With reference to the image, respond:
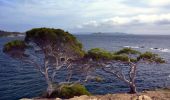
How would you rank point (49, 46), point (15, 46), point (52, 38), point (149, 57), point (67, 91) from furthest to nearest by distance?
point (149, 57) → point (15, 46) → point (67, 91) → point (49, 46) → point (52, 38)

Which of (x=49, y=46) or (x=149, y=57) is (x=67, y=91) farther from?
(x=149, y=57)

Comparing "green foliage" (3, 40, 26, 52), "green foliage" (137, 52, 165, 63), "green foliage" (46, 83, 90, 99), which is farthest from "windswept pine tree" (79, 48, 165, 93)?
"green foliage" (3, 40, 26, 52)

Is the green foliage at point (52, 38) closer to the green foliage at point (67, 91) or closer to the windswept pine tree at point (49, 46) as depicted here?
the windswept pine tree at point (49, 46)

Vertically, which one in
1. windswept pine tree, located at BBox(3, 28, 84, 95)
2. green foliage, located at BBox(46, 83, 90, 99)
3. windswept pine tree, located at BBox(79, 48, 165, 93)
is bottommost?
green foliage, located at BBox(46, 83, 90, 99)

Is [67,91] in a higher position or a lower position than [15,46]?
lower

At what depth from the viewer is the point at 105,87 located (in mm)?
44125

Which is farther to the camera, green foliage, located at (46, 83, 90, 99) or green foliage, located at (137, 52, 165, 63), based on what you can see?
green foliage, located at (137, 52, 165, 63)

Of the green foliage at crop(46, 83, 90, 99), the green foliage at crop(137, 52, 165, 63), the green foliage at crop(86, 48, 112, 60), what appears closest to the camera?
the green foliage at crop(46, 83, 90, 99)

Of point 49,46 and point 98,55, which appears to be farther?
point 98,55

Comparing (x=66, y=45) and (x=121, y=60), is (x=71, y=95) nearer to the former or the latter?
(x=66, y=45)

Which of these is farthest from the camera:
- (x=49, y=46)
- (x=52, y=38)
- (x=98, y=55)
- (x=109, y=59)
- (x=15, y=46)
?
(x=109, y=59)

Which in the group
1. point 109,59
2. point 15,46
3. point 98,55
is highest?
point 15,46

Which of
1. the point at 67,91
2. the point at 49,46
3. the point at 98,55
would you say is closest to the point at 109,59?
the point at 98,55

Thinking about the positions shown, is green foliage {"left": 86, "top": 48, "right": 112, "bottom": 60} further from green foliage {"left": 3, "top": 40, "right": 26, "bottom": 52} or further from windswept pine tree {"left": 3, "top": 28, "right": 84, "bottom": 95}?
green foliage {"left": 3, "top": 40, "right": 26, "bottom": 52}
